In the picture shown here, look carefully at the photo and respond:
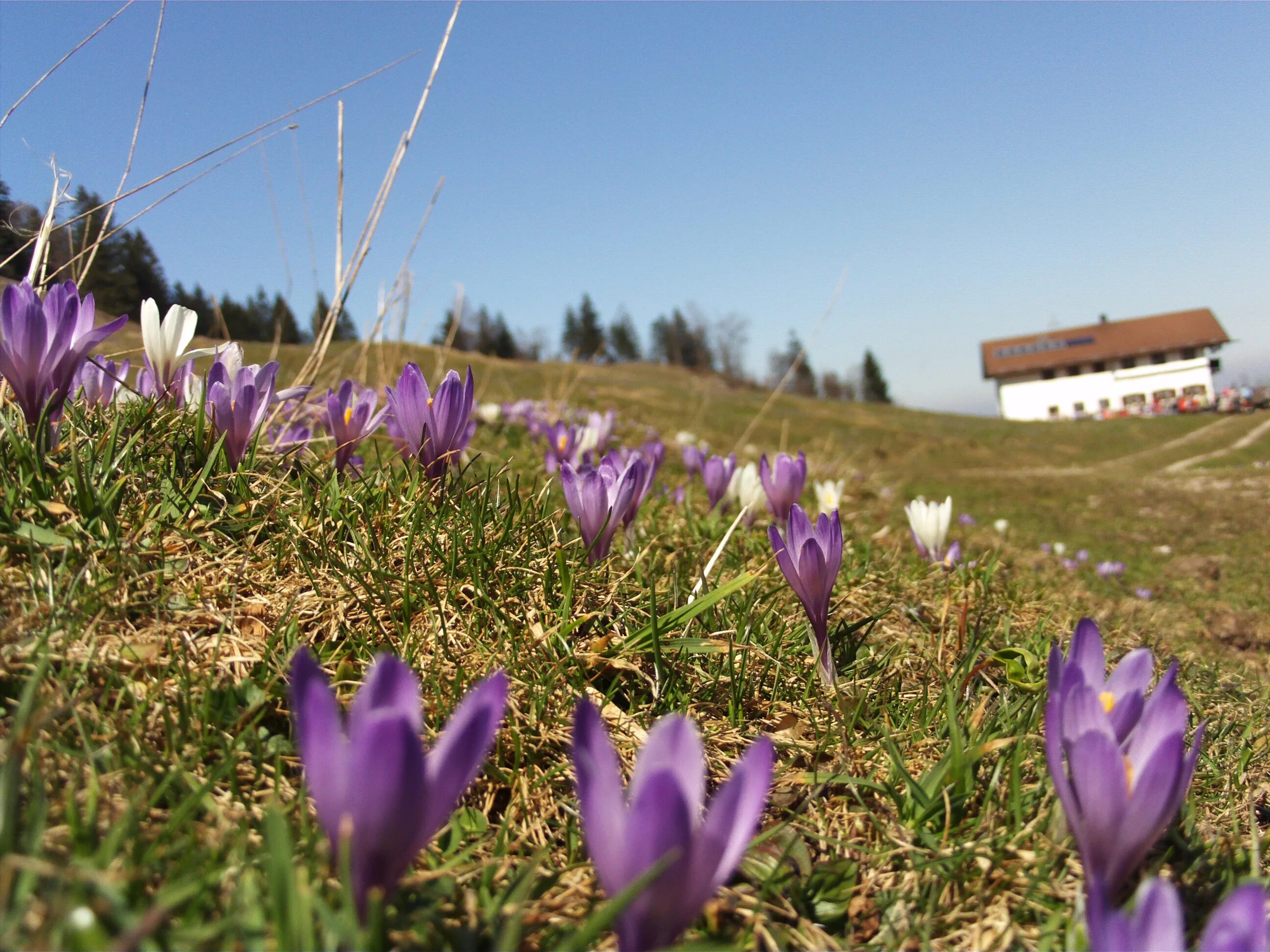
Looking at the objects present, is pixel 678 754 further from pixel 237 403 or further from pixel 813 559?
pixel 237 403

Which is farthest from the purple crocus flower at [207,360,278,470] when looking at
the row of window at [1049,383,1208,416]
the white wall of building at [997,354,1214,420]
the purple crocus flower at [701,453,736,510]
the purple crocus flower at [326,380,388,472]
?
the row of window at [1049,383,1208,416]

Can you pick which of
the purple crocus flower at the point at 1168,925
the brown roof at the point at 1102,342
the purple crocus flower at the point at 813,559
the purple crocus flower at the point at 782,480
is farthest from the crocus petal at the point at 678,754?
the brown roof at the point at 1102,342

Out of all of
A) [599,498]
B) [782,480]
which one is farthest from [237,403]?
[782,480]

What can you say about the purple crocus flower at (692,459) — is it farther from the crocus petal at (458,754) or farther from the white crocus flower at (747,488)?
the crocus petal at (458,754)

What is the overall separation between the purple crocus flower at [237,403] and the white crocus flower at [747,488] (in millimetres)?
1794

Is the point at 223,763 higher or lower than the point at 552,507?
lower

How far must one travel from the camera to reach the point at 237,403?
6.05 ft

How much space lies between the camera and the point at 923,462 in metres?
15.5

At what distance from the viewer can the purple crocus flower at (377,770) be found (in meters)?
0.80

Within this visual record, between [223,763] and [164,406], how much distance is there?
1220 millimetres

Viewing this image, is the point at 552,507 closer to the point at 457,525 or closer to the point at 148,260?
the point at 457,525

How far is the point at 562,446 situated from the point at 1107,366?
193 ft

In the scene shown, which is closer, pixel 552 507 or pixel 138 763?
pixel 138 763

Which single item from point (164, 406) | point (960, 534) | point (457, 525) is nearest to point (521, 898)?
point (457, 525)
